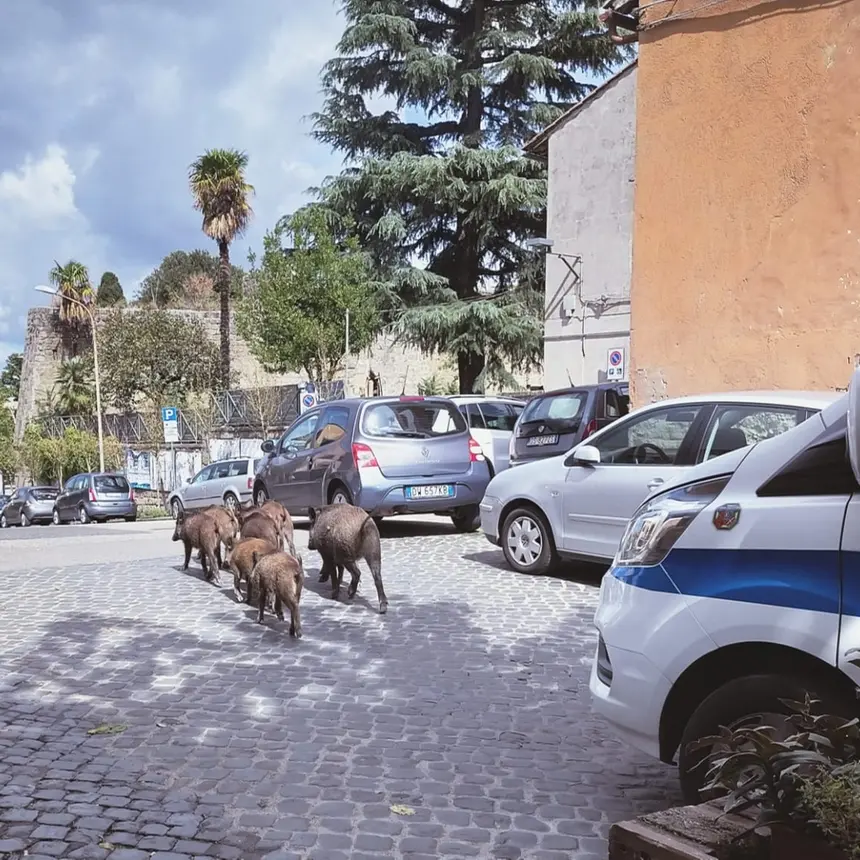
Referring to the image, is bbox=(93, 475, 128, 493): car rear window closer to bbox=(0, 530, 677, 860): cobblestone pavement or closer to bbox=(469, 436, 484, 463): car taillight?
bbox=(469, 436, 484, 463): car taillight

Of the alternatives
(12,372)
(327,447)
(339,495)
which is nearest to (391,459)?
(339,495)

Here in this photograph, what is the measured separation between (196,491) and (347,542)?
16.0 metres

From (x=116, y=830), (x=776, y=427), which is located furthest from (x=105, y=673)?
(x=776, y=427)

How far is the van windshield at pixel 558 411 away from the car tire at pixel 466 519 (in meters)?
1.60

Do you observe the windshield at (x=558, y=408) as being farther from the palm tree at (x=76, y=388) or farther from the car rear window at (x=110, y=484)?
the palm tree at (x=76, y=388)

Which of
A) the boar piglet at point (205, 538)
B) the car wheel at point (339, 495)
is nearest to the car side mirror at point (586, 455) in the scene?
the boar piglet at point (205, 538)

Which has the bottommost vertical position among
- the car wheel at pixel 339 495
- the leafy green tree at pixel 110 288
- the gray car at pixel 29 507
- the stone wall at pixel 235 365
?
the gray car at pixel 29 507

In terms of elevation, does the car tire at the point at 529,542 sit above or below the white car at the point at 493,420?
below

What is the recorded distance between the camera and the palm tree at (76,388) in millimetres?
45250

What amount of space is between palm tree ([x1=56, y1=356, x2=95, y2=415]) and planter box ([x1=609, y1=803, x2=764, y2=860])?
151 ft

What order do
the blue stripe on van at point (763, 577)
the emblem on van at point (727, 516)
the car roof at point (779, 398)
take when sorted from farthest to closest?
1. the car roof at point (779, 398)
2. the emblem on van at point (727, 516)
3. the blue stripe on van at point (763, 577)

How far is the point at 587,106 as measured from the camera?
78.4ft

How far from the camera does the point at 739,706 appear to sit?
3096 millimetres

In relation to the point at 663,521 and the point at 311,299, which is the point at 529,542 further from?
the point at 311,299
